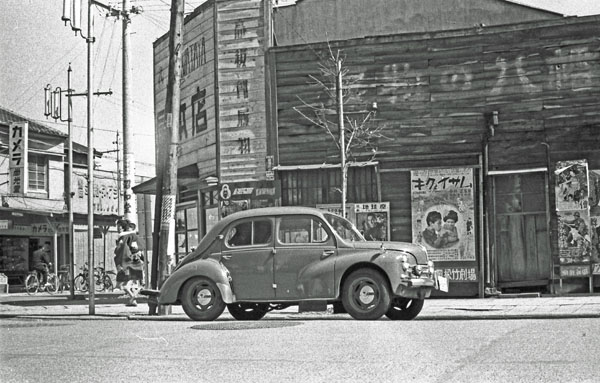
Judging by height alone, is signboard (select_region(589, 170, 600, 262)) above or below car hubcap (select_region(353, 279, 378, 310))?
above

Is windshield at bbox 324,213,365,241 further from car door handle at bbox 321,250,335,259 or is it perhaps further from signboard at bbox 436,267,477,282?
signboard at bbox 436,267,477,282

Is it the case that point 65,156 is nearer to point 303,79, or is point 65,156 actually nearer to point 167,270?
point 303,79

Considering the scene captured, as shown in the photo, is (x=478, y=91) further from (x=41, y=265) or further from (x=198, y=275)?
(x=41, y=265)

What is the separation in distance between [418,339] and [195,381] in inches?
126

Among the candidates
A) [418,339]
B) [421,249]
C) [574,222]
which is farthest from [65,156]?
[418,339]

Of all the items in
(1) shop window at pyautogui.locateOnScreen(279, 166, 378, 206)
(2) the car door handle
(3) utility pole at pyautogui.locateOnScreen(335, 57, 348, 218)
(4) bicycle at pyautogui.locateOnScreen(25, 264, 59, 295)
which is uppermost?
(3) utility pole at pyautogui.locateOnScreen(335, 57, 348, 218)

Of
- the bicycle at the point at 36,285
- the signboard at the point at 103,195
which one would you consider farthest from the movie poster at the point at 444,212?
the signboard at the point at 103,195

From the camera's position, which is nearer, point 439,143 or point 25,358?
point 25,358

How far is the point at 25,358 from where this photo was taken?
9.09m

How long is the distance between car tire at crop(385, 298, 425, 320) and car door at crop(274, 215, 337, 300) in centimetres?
129

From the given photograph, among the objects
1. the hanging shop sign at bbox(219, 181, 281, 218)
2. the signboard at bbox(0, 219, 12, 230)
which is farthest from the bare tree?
the signboard at bbox(0, 219, 12, 230)

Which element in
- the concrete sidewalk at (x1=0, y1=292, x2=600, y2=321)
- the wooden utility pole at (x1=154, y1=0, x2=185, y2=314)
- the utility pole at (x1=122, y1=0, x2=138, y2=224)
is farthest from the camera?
the utility pole at (x1=122, y1=0, x2=138, y2=224)

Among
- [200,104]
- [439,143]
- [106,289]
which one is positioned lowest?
[106,289]

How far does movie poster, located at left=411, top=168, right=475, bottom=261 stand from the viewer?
66.8ft
